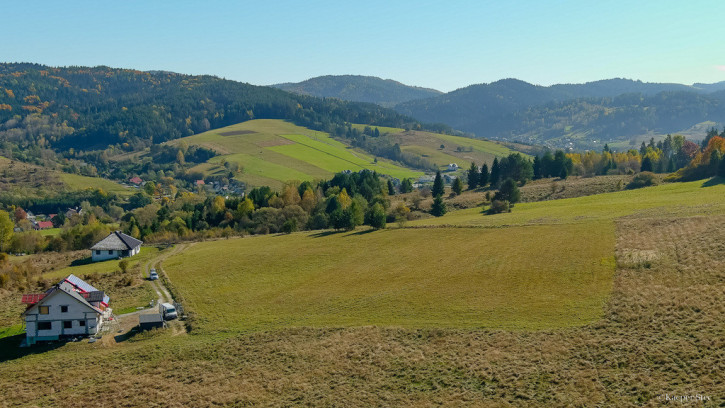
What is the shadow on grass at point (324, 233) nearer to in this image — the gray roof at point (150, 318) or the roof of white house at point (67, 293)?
the gray roof at point (150, 318)

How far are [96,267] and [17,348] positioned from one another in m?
28.2

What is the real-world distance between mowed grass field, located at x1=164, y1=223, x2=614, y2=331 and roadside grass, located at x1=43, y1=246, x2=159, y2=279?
18.3 feet

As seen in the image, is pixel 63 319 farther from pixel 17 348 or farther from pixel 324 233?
pixel 324 233

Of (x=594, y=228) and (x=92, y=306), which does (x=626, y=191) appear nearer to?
(x=594, y=228)

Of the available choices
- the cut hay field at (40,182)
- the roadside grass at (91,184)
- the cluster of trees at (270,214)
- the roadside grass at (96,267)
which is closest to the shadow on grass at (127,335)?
the roadside grass at (96,267)

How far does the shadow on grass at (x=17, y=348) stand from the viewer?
40375 mm

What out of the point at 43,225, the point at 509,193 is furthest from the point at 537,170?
the point at 43,225

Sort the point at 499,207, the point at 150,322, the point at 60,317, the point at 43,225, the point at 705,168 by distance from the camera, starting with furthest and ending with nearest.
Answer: the point at 43,225, the point at 705,168, the point at 499,207, the point at 60,317, the point at 150,322

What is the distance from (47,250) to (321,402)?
79926mm

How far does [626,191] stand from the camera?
93.9 m

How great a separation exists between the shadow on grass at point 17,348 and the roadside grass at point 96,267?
2057cm

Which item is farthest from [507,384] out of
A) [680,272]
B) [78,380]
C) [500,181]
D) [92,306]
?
[500,181]

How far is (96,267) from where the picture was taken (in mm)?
68812

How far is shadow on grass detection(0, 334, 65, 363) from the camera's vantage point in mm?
40375
